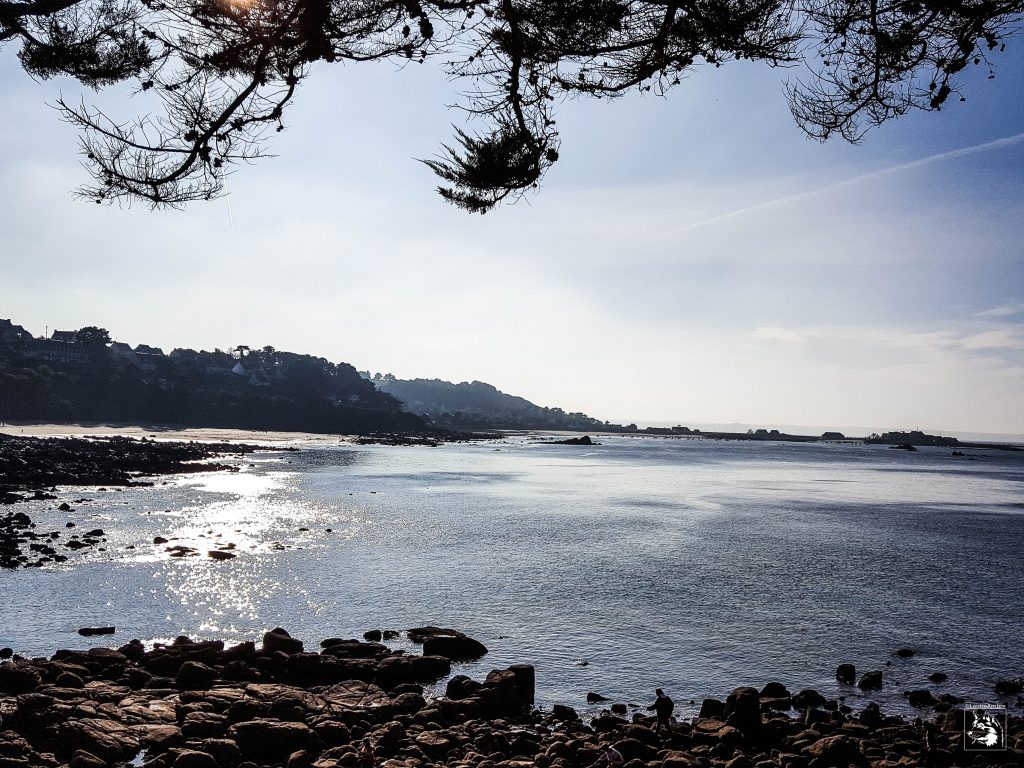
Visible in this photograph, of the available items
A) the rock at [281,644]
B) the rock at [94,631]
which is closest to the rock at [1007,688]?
the rock at [281,644]

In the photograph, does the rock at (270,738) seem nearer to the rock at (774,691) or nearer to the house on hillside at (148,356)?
the rock at (774,691)

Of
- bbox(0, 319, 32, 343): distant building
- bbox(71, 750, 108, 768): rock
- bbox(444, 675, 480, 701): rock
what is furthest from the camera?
bbox(0, 319, 32, 343): distant building

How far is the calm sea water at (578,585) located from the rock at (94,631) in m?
0.21

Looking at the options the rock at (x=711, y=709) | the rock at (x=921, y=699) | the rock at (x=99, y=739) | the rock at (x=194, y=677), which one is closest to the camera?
the rock at (x=99, y=739)

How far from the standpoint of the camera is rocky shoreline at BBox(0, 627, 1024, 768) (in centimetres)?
804

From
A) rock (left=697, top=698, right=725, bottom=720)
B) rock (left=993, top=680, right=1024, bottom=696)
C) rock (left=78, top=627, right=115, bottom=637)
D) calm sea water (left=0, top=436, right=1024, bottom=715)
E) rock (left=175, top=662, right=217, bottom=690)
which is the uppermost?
rock (left=175, top=662, right=217, bottom=690)

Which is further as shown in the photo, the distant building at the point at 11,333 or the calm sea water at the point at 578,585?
the distant building at the point at 11,333

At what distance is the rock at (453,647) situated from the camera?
1288 centimetres

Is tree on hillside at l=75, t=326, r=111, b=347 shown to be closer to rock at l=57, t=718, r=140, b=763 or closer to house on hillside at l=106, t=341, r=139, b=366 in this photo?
house on hillside at l=106, t=341, r=139, b=366

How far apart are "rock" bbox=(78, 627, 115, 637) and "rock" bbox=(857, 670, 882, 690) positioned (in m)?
14.4

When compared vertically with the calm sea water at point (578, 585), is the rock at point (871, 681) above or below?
above

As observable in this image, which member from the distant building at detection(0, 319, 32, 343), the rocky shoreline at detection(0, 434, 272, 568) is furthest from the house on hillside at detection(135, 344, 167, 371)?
the rocky shoreline at detection(0, 434, 272, 568)

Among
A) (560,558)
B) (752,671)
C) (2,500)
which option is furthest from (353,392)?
(752,671)

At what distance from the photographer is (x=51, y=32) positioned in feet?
29.0
